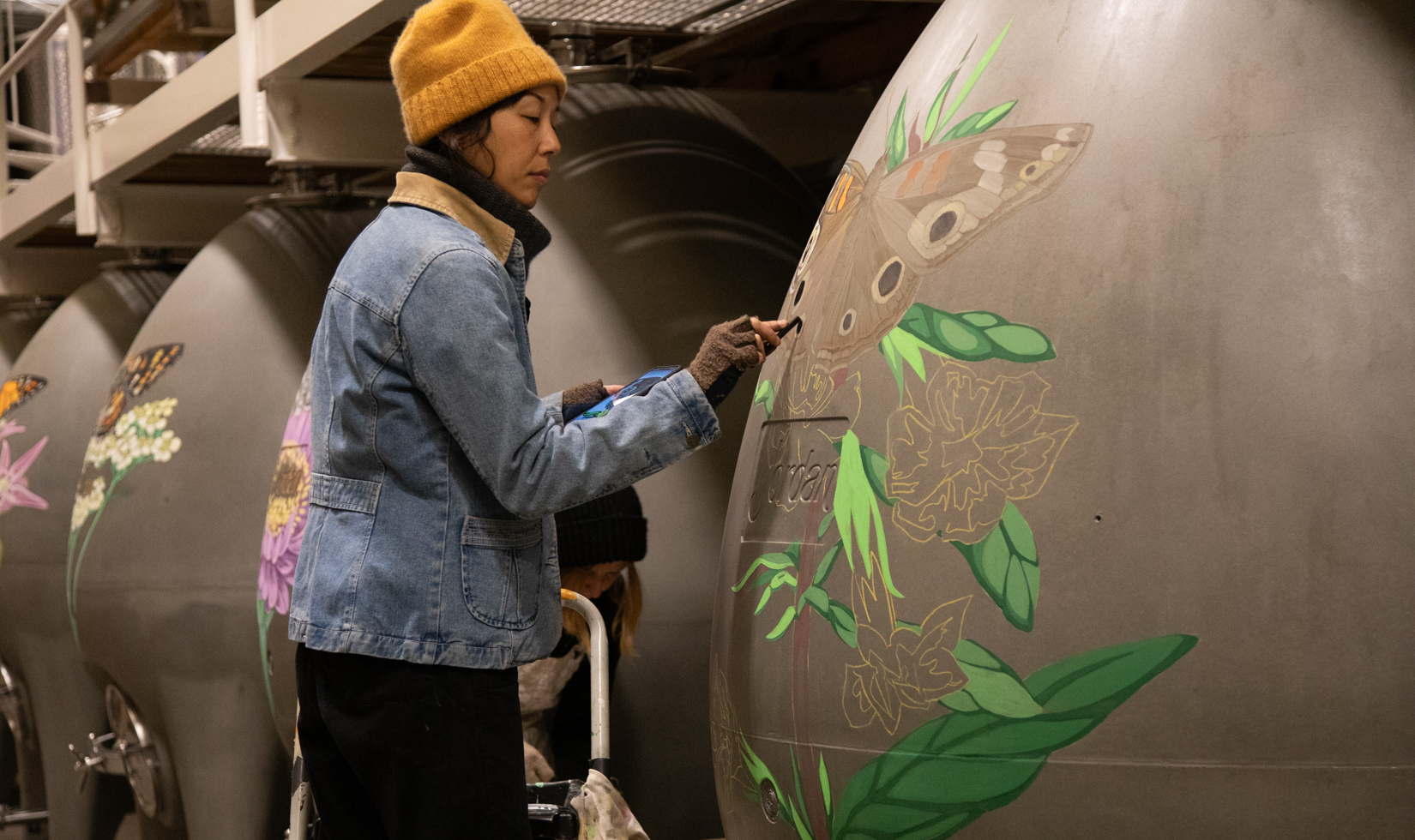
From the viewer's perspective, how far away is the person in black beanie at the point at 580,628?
8.81 feet

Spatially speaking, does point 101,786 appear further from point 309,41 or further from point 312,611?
point 312,611

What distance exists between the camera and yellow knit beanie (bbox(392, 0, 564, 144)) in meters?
1.84

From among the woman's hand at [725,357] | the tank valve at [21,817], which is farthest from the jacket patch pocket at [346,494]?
the tank valve at [21,817]

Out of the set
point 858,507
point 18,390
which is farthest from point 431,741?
point 18,390

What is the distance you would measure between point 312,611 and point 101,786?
3.87m

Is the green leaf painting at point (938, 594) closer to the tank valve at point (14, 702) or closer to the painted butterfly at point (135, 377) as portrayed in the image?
the painted butterfly at point (135, 377)

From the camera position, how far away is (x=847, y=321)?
6.27 ft

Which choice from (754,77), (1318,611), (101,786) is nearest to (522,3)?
(754,77)

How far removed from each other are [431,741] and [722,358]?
0.58 metres

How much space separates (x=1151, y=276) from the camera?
164cm

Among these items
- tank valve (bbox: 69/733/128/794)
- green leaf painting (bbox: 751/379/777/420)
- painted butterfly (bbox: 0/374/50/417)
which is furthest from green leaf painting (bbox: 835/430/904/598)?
painted butterfly (bbox: 0/374/50/417)

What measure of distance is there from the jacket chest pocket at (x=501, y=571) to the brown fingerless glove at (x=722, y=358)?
0.92 ft

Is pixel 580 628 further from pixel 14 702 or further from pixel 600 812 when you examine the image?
pixel 14 702

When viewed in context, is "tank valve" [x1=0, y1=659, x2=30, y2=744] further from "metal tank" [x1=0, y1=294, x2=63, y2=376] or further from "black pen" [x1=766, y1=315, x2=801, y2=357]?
"black pen" [x1=766, y1=315, x2=801, y2=357]
